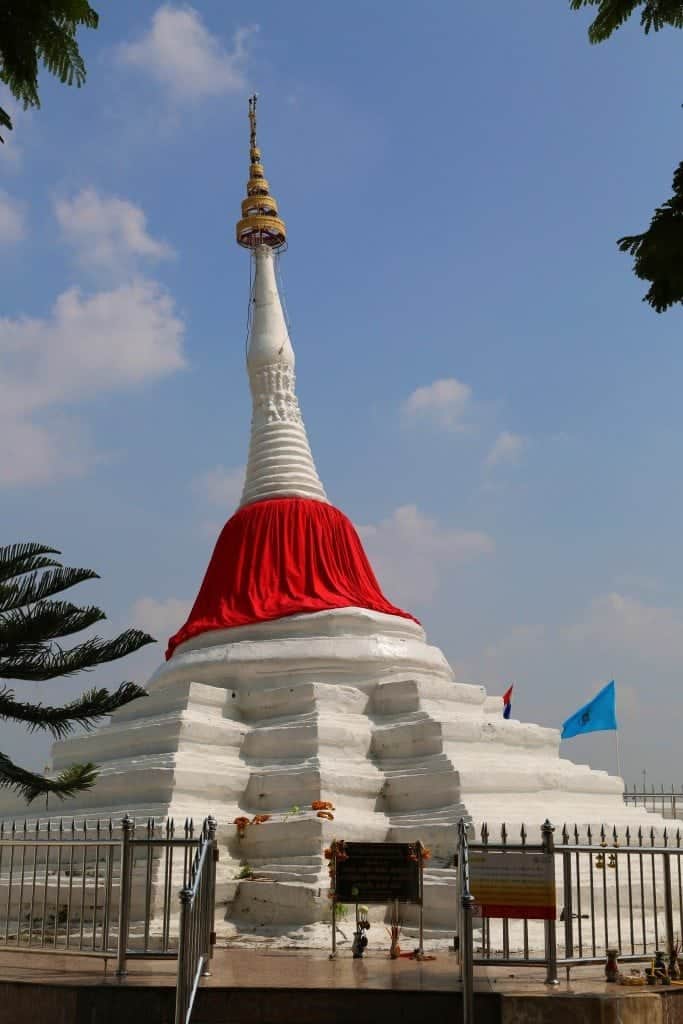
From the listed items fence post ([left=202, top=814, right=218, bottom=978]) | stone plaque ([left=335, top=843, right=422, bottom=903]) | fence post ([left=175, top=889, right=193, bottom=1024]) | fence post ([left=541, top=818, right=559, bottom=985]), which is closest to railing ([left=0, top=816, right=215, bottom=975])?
fence post ([left=202, top=814, right=218, bottom=978])

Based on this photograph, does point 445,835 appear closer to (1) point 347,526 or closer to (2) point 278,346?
(1) point 347,526

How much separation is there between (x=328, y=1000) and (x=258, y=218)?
74.6 ft

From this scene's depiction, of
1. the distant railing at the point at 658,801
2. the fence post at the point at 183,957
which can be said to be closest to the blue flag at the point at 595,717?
the distant railing at the point at 658,801

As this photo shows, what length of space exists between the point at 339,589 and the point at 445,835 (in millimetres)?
8278

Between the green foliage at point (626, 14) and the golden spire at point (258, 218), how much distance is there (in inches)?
842

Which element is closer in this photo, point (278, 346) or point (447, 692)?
point (447, 692)

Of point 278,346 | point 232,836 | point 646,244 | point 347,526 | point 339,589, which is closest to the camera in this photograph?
point 646,244

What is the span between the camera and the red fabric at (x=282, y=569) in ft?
79.3

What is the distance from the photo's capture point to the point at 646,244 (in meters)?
7.01

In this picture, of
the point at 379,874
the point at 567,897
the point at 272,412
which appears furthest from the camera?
the point at 272,412

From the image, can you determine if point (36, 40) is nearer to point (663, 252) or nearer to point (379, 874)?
point (663, 252)

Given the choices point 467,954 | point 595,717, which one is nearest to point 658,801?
point 595,717

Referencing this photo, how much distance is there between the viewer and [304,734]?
775 inches

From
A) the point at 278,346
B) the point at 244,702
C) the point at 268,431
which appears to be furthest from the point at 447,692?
the point at 278,346
